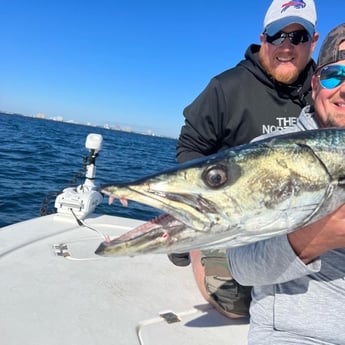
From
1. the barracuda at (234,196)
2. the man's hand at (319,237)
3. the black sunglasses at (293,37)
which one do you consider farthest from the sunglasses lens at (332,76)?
the black sunglasses at (293,37)

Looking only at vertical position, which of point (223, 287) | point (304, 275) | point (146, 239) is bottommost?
point (223, 287)

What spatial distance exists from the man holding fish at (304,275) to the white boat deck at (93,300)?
763 millimetres

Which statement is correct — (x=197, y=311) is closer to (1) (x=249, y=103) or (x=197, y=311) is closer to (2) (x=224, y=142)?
(2) (x=224, y=142)

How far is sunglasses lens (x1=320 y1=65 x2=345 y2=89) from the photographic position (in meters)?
2.26

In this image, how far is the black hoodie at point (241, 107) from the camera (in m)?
3.55

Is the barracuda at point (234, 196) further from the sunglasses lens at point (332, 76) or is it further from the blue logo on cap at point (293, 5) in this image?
the blue logo on cap at point (293, 5)

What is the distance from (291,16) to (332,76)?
4.51 ft

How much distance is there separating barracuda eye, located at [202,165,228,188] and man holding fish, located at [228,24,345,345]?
0.44 m

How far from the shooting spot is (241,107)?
3557 millimetres

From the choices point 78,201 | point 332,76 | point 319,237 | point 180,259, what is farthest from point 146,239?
point 78,201

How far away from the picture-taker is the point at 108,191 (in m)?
1.56

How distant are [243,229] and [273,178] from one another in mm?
257

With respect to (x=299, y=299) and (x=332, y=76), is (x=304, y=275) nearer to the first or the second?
(x=299, y=299)

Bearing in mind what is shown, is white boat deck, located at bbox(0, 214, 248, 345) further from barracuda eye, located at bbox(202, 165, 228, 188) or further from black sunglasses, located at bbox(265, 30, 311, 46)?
black sunglasses, located at bbox(265, 30, 311, 46)
